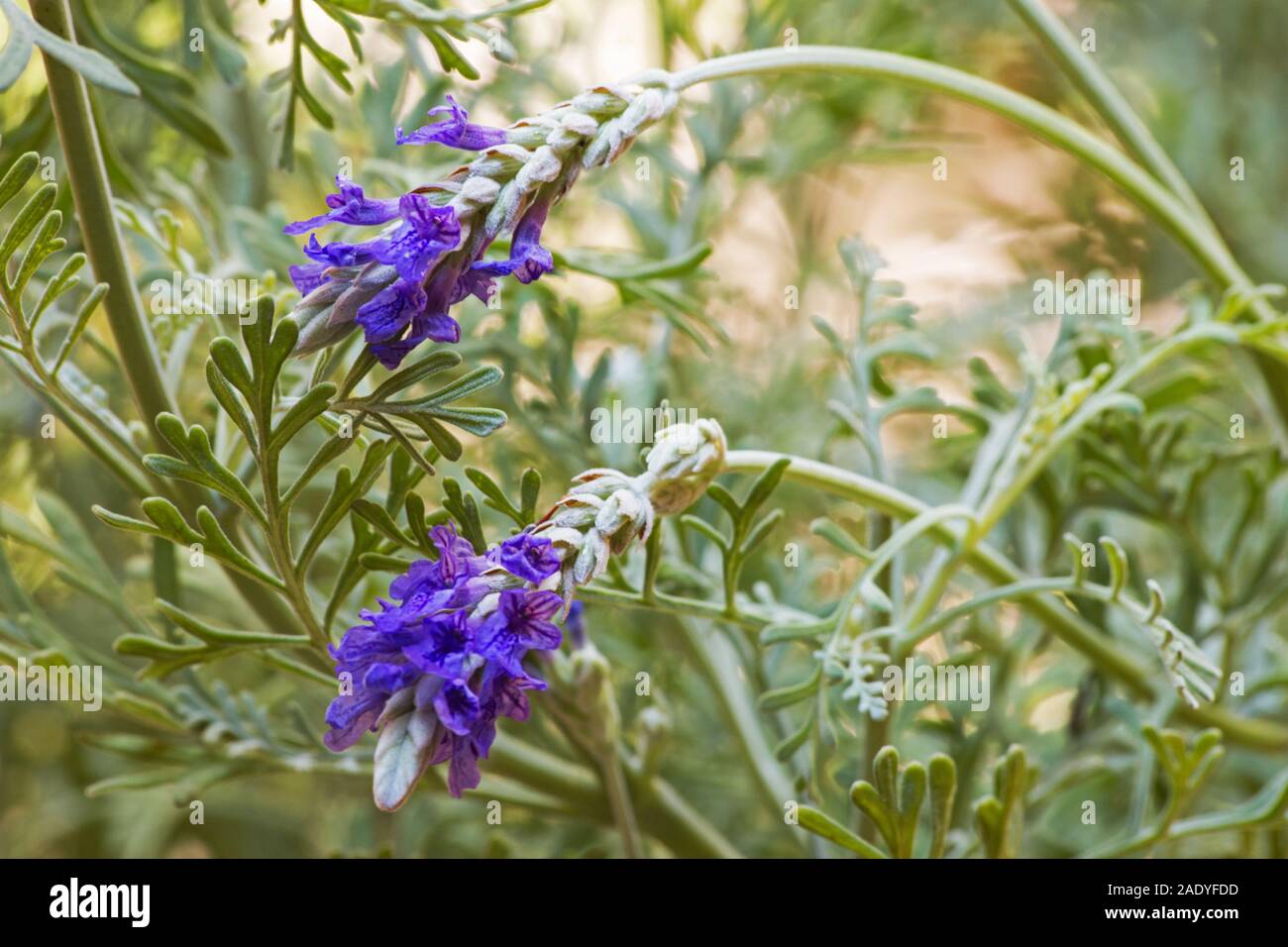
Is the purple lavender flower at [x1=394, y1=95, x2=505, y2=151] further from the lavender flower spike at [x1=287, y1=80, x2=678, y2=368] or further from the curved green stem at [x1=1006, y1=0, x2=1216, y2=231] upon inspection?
the curved green stem at [x1=1006, y1=0, x2=1216, y2=231]

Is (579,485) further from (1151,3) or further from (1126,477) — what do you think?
(1151,3)

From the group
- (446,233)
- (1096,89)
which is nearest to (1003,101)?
(1096,89)

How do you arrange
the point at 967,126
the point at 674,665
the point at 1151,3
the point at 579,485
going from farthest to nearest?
the point at 967,126 < the point at 1151,3 < the point at 674,665 < the point at 579,485

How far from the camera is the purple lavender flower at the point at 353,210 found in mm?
229

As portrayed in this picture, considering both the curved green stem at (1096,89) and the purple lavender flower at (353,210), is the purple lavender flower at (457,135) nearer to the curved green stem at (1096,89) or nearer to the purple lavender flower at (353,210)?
the purple lavender flower at (353,210)

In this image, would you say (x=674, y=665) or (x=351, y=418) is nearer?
(x=351, y=418)

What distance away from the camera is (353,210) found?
9.1 inches

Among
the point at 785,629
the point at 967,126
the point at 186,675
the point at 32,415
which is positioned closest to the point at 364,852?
the point at 186,675

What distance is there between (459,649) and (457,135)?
0.10 meters

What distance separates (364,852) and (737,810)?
0.21 meters

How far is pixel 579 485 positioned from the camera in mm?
239

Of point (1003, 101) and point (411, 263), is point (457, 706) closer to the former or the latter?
point (411, 263)
